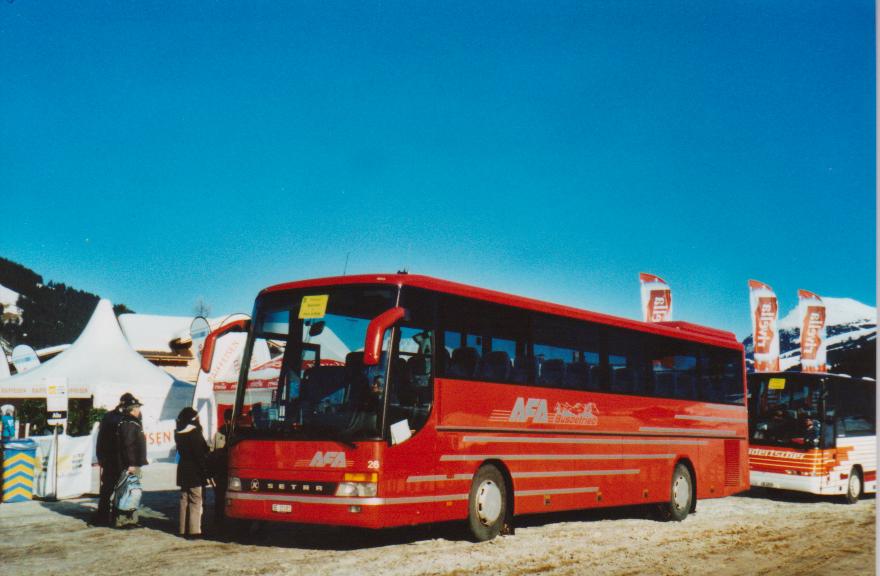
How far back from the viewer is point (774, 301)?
1108 inches

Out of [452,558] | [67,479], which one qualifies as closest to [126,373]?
[67,479]

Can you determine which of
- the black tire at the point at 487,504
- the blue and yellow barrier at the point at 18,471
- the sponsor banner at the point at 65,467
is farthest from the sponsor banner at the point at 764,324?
the blue and yellow barrier at the point at 18,471

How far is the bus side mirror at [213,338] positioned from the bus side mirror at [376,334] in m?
2.71

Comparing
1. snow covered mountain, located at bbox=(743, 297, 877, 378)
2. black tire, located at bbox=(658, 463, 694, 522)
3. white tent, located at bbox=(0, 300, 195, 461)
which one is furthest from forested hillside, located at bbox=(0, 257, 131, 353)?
black tire, located at bbox=(658, 463, 694, 522)

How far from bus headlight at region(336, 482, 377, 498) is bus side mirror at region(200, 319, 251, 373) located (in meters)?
2.31

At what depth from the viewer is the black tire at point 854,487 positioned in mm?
18031

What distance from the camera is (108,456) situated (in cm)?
1199

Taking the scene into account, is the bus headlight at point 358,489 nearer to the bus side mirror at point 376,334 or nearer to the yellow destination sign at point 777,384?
the bus side mirror at point 376,334

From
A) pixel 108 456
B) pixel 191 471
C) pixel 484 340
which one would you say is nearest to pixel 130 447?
pixel 108 456

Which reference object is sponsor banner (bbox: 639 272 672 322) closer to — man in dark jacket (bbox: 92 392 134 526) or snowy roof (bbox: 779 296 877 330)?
snowy roof (bbox: 779 296 877 330)

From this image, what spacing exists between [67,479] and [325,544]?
7.98m

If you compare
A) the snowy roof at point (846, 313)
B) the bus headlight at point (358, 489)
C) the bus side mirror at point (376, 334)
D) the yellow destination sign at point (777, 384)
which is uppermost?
the snowy roof at point (846, 313)

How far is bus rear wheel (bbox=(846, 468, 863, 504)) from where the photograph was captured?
1803 cm

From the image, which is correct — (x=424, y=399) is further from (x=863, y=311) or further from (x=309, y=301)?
(x=863, y=311)
